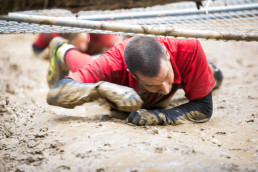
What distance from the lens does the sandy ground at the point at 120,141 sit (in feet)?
3.78

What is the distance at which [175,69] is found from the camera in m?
1.74

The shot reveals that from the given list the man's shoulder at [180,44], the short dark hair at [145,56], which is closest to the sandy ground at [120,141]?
the short dark hair at [145,56]

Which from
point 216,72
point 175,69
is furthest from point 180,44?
point 216,72

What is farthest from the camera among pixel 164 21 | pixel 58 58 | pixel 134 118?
pixel 58 58

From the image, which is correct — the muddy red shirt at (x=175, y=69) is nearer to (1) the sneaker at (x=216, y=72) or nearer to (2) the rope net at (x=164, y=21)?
(2) the rope net at (x=164, y=21)

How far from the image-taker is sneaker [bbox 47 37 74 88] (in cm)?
242

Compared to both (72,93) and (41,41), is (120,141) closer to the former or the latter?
(72,93)

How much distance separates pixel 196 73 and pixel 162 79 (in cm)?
35

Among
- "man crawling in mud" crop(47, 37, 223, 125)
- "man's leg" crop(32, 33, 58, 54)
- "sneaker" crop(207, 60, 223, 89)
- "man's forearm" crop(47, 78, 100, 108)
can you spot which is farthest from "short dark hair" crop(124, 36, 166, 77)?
"man's leg" crop(32, 33, 58, 54)

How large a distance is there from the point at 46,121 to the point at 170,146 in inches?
34.1

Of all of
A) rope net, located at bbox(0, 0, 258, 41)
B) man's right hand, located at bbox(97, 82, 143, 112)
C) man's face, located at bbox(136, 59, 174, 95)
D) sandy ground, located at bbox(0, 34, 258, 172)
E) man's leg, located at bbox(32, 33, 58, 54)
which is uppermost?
rope net, located at bbox(0, 0, 258, 41)

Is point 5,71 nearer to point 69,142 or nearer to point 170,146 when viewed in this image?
point 69,142

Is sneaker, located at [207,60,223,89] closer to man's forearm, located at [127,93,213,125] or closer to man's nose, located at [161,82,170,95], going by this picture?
man's forearm, located at [127,93,213,125]

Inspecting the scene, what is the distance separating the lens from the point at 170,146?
50.5 inches
